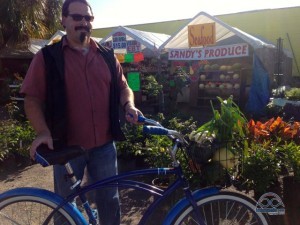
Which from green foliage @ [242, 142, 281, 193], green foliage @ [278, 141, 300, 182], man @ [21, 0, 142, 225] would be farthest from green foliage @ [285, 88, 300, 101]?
man @ [21, 0, 142, 225]

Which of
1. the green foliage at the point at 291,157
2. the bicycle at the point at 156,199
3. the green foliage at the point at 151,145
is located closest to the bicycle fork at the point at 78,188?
the bicycle at the point at 156,199

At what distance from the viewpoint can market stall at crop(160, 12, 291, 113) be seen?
964cm

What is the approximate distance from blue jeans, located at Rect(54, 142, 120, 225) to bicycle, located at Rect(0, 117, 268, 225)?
25 cm

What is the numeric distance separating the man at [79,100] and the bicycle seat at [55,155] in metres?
0.07

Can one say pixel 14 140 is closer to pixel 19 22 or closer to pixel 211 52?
pixel 211 52

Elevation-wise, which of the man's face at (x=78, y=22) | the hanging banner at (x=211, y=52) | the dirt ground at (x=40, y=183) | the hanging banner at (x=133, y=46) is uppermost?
the hanging banner at (x=133, y=46)

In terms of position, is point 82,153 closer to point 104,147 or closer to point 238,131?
point 104,147

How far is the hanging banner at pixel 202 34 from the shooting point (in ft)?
30.9

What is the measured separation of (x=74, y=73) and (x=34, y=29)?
12.7m

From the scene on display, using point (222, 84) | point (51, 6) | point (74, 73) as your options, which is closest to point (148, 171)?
point (74, 73)

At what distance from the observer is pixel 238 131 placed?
3.43 meters

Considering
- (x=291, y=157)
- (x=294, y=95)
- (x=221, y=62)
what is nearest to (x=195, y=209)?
(x=291, y=157)

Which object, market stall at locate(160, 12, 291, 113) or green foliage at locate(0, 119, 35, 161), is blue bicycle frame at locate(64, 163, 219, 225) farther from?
market stall at locate(160, 12, 291, 113)

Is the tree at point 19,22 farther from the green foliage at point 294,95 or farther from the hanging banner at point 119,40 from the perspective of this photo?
the green foliage at point 294,95
